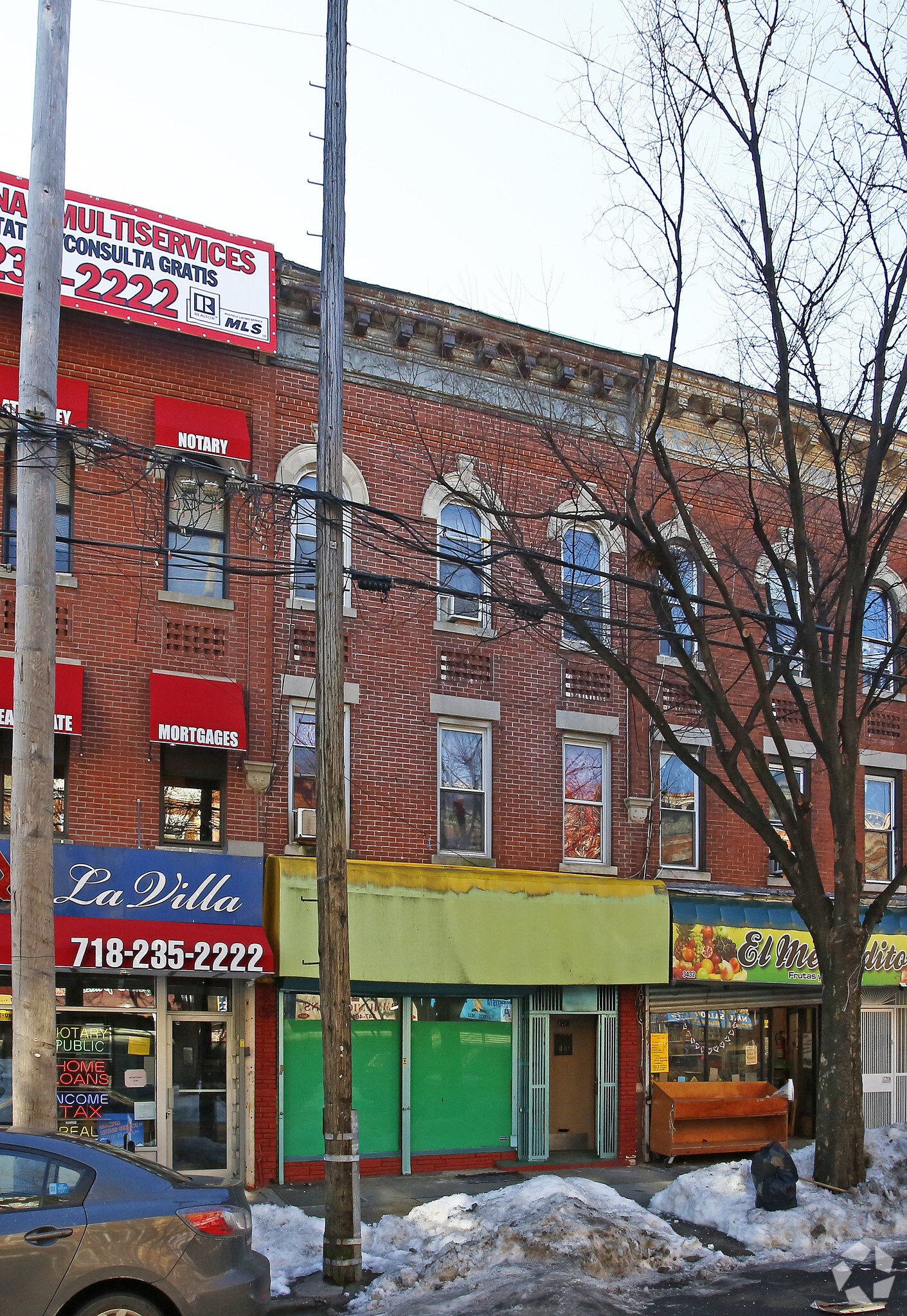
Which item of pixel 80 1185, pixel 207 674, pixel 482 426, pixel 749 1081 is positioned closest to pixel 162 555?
pixel 207 674

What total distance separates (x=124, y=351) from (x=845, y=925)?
35.1 feet

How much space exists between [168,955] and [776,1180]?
679 cm

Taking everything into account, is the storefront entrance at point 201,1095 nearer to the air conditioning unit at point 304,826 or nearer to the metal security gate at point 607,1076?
the air conditioning unit at point 304,826

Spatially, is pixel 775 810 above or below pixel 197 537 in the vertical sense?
below

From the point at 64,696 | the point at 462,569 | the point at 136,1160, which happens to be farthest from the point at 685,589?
the point at 136,1160

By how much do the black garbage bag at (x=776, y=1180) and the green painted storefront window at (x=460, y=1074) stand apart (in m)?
5.38

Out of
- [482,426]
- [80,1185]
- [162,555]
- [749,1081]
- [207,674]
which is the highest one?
[482,426]

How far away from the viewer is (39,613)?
9.59 m

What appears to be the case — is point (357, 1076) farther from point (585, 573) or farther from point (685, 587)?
point (685, 587)

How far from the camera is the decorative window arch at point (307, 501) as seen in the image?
16547 mm

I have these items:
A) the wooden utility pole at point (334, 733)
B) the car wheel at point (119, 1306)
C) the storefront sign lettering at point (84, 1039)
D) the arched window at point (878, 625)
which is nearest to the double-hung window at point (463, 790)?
the storefront sign lettering at point (84, 1039)

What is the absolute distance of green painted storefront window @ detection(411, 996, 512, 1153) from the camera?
16656 millimetres

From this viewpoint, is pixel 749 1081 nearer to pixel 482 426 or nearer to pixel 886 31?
pixel 482 426

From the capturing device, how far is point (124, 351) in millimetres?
15820
